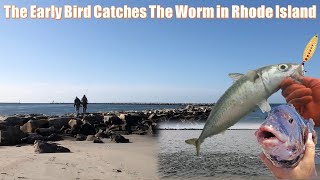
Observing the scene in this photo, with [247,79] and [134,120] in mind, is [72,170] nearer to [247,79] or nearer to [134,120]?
[247,79]

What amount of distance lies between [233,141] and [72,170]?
37.2 ft

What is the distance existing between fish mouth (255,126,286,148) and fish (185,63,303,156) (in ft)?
1.96

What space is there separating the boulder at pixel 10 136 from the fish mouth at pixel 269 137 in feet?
50.5

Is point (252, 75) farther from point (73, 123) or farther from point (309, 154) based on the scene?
point (73, 123)

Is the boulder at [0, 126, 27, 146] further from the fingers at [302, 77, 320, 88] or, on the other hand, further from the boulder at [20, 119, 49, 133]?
the fingers at [302, 77, 320, 88]

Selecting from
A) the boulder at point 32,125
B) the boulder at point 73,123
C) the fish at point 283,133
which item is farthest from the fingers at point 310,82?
the boulder at point 32,125

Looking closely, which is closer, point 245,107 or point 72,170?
point 245,107

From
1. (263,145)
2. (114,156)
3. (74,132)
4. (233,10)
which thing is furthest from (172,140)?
(263,145)

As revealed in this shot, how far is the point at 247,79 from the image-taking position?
13.0 feet

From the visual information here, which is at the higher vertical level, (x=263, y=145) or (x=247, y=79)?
(x=247, y=79)

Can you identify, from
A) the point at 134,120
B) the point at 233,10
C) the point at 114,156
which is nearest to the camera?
the point at 233,10

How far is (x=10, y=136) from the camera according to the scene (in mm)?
17859

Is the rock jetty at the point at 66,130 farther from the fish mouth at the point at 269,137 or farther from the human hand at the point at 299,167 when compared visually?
the fish mouth at the point at 269,137

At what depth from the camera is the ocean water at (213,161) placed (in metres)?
12.9
